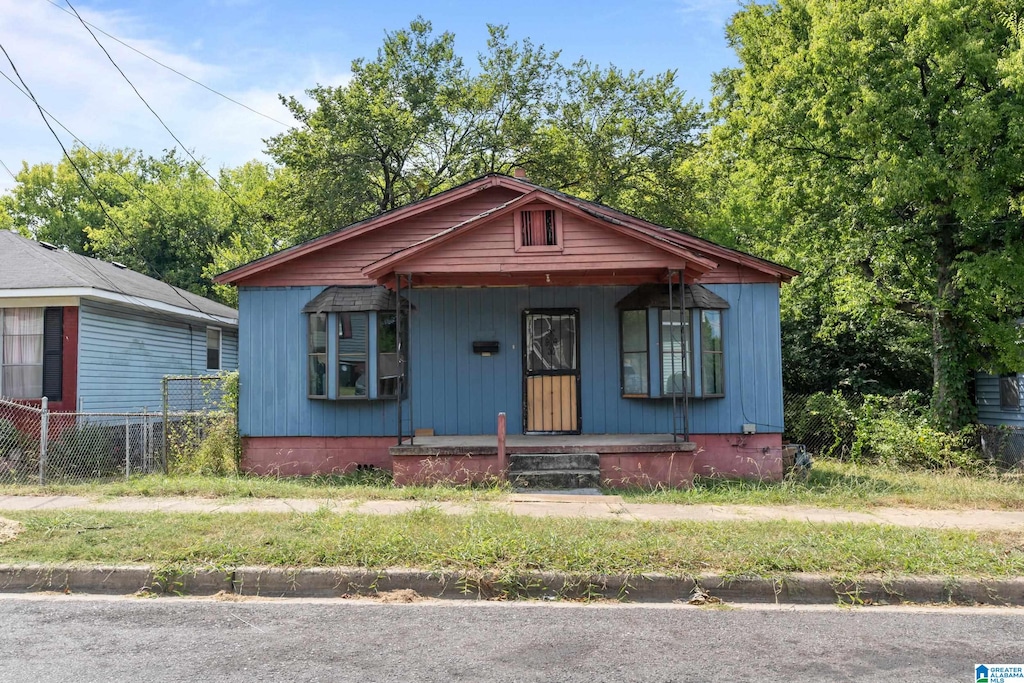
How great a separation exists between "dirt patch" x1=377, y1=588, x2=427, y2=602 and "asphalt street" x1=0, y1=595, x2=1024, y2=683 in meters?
0.14

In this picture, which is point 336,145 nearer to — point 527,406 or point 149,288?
point 149,288

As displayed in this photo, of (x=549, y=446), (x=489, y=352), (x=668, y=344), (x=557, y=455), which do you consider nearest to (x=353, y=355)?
(x=489, y=352)

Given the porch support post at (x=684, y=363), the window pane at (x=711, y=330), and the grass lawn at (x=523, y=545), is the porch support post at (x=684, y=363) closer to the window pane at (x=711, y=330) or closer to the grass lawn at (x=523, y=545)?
the window pane at (x=711, y=330)

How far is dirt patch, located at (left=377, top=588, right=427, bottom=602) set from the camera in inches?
233

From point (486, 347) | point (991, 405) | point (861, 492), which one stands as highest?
point (486, 347)

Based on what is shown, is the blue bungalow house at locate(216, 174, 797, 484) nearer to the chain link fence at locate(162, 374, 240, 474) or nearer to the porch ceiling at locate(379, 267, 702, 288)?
the porch ceiling at locate(379, 267, 702, 288)

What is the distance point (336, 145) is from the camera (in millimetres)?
25141

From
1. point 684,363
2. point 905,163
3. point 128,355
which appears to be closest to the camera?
point 684,363

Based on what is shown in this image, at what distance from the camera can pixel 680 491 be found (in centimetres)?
1029

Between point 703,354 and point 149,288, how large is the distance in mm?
12946

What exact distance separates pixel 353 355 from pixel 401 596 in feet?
22.4

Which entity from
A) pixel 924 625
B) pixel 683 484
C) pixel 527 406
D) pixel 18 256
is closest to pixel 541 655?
pixel 924 625

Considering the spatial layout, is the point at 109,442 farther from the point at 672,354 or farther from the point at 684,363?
the point at 684,363

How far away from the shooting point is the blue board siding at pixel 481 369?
12.3 meters
